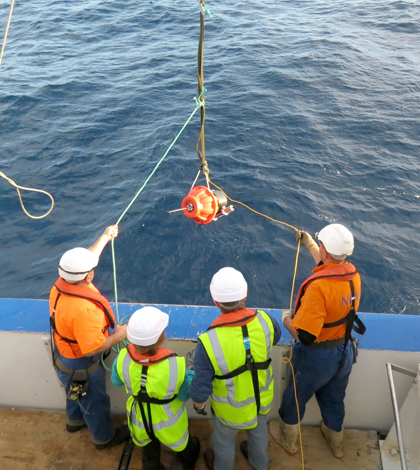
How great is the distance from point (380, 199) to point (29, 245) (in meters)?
5.72

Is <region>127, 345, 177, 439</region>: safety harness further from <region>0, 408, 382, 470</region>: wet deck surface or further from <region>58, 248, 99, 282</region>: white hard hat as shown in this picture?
<region>0, 408, 382, 470</region>: wet deck surface

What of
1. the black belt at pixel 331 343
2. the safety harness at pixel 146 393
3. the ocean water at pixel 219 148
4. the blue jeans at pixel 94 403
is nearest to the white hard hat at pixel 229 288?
the safety harness at pixel 146 393

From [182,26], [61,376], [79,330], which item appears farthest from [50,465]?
[182,26]

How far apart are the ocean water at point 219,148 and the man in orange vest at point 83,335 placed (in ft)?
7.33

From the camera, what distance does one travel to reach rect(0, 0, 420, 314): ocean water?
5.61m

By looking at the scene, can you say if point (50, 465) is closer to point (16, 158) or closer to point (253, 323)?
point (253, 323)

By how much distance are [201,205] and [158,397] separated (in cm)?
152

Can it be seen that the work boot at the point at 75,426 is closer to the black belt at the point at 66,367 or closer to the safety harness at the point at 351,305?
the black belt at the point at 66,367

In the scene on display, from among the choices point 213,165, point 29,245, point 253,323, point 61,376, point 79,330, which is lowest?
point 29,245

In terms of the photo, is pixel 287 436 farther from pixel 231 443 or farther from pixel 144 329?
pixel 144 329

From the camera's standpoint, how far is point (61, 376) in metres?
2.87

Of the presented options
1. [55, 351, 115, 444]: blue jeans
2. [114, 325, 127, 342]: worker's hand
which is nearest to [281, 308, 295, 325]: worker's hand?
[114, 325, 127, 342]: worker's hand

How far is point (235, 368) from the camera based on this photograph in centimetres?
236

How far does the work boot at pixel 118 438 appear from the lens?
3121 mm
